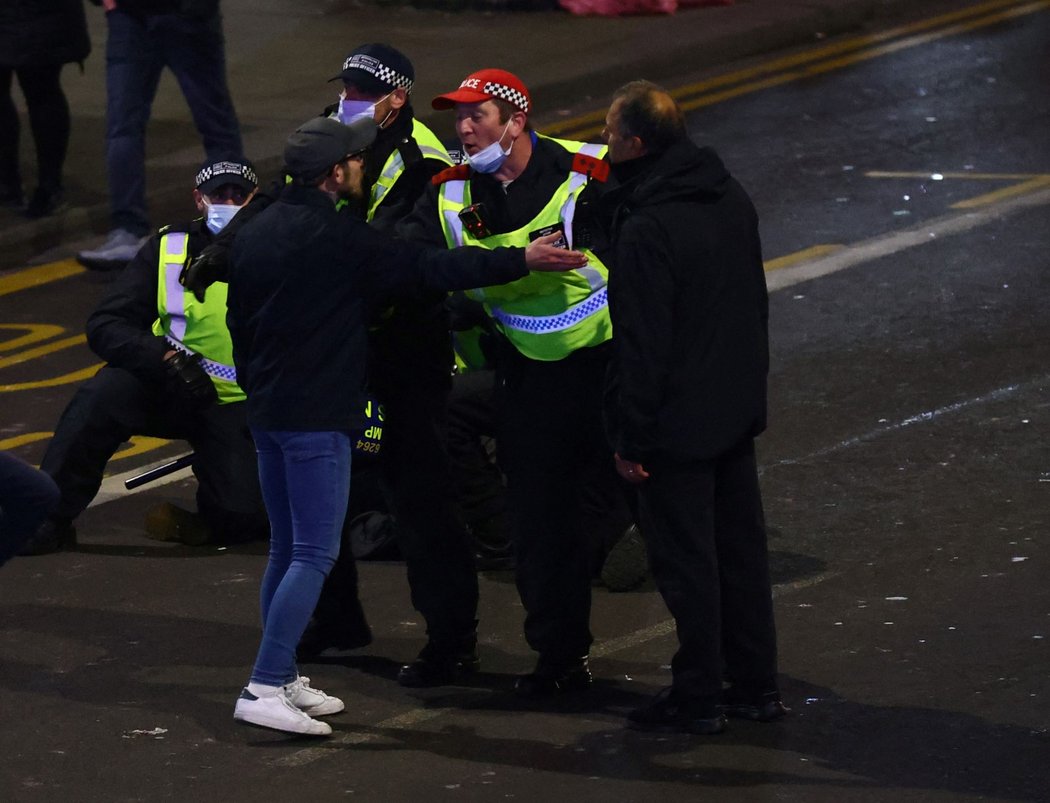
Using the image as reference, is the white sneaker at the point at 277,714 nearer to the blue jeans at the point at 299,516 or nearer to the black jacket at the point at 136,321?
the blue jeans at the point at 299,516

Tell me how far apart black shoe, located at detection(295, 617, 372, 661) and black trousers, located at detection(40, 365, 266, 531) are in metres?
1.25

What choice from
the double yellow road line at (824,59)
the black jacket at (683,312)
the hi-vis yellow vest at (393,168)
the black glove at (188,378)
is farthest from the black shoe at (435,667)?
the double yellow road line at (824,59)

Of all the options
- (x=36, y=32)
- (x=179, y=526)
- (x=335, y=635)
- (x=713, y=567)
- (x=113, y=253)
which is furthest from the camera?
(x=36, y=32)

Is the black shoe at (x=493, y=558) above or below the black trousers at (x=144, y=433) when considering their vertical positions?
below

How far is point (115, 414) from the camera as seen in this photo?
29.4ft

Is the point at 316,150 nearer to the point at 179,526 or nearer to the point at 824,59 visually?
the point at 179,526

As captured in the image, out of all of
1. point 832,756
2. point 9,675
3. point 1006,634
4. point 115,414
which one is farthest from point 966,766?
point 115,414

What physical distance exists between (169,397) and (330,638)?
64.8 inches

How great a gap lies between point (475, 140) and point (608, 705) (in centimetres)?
168

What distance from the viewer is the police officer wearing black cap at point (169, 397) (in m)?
8.89

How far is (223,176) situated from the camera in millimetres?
8750

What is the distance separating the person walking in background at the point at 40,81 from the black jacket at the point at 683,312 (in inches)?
287

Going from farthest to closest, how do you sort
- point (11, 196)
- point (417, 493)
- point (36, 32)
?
point (11, 196) < point (36, 32) < point (417, 493)

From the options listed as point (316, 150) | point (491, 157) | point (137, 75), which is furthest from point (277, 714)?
point (137, 75)
